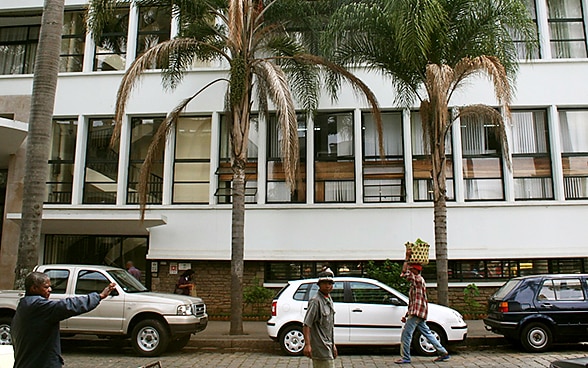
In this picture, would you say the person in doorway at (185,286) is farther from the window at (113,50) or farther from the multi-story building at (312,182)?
the window at (113,50)

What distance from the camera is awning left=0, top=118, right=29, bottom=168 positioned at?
15.1m

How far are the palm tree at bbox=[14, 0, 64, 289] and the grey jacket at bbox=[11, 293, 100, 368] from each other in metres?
5.53

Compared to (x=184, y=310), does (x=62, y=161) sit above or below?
above

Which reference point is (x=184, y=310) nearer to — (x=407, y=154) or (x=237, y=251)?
(x=237, y=251)

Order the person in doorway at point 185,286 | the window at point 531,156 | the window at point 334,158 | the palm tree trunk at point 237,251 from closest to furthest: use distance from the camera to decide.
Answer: the palm tree trunk at point 237,251, the person in doorway at point 185,286, the window at point 531,156, the window at point 334,158

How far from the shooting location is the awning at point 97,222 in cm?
1464

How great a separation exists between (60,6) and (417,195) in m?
10.8

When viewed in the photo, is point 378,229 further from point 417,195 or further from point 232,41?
point 232,41

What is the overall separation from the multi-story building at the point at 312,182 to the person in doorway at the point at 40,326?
1026 centimetres

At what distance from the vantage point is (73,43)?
59.9 ft

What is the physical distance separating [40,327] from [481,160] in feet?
45.9

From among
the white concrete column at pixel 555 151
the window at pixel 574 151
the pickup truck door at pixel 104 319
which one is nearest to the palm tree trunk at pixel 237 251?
the pickup truck door at pixel 104 319

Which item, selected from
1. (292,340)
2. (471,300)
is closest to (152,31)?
(292,340)

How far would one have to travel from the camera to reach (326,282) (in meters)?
6.23
